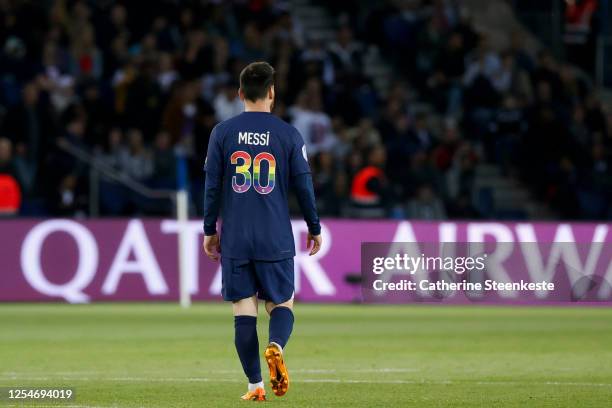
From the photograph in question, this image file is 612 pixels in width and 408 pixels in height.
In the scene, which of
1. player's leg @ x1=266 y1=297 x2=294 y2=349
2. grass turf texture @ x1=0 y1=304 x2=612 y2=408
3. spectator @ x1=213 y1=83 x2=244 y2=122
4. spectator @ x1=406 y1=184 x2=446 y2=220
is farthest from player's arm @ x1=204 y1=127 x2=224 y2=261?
spectator @ x1=406 y1=184 x2=446 y2=220

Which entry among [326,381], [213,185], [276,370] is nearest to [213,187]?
[213,185]

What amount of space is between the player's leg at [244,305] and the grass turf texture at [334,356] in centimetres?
33

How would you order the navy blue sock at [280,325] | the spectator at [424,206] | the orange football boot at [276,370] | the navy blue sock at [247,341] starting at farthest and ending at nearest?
1. the spectator at [424,206]
2. the navy blue sock at [247,341]
3. the navy blue sock at [280,325]
4. the orange football boot at [276,370]

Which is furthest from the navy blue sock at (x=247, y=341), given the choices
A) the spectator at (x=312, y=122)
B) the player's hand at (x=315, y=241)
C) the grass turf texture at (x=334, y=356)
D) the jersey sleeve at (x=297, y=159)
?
the spectator at (x=312, y=122)

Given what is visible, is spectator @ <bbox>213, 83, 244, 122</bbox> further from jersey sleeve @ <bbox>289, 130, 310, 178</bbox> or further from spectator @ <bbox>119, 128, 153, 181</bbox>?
jersey sleeve @ <bbox>289, 130, 310, 178</bbox>

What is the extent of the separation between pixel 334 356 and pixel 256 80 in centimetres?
489

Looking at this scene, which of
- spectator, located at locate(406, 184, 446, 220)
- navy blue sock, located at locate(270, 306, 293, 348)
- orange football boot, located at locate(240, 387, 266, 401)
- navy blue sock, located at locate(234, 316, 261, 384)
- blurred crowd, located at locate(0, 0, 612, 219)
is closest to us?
navy blue sock, located at locate(270, 306, 293, 348)

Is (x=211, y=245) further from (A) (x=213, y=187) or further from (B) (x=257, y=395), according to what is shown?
(B) (x=257, y=395)

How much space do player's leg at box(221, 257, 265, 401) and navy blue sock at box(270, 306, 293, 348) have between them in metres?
0.13

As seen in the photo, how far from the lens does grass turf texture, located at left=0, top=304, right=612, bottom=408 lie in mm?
10688

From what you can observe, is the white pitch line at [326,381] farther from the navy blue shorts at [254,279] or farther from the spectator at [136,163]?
the spectator at [136,163]

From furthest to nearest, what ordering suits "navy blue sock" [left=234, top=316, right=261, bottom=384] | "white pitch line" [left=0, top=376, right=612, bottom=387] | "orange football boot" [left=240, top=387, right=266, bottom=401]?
"white pitch line" [left=0, top=376, right=612, bottom=387] < "orange football boot" [left=240, top=387, right=266, bottom=401] < "navy blue sock" [left=234, top=316, right=261, bottom=384]

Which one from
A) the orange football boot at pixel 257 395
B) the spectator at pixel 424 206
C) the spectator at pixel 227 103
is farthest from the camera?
the spectator at pixel 424 206

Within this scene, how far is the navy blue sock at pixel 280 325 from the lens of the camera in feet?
32.2
